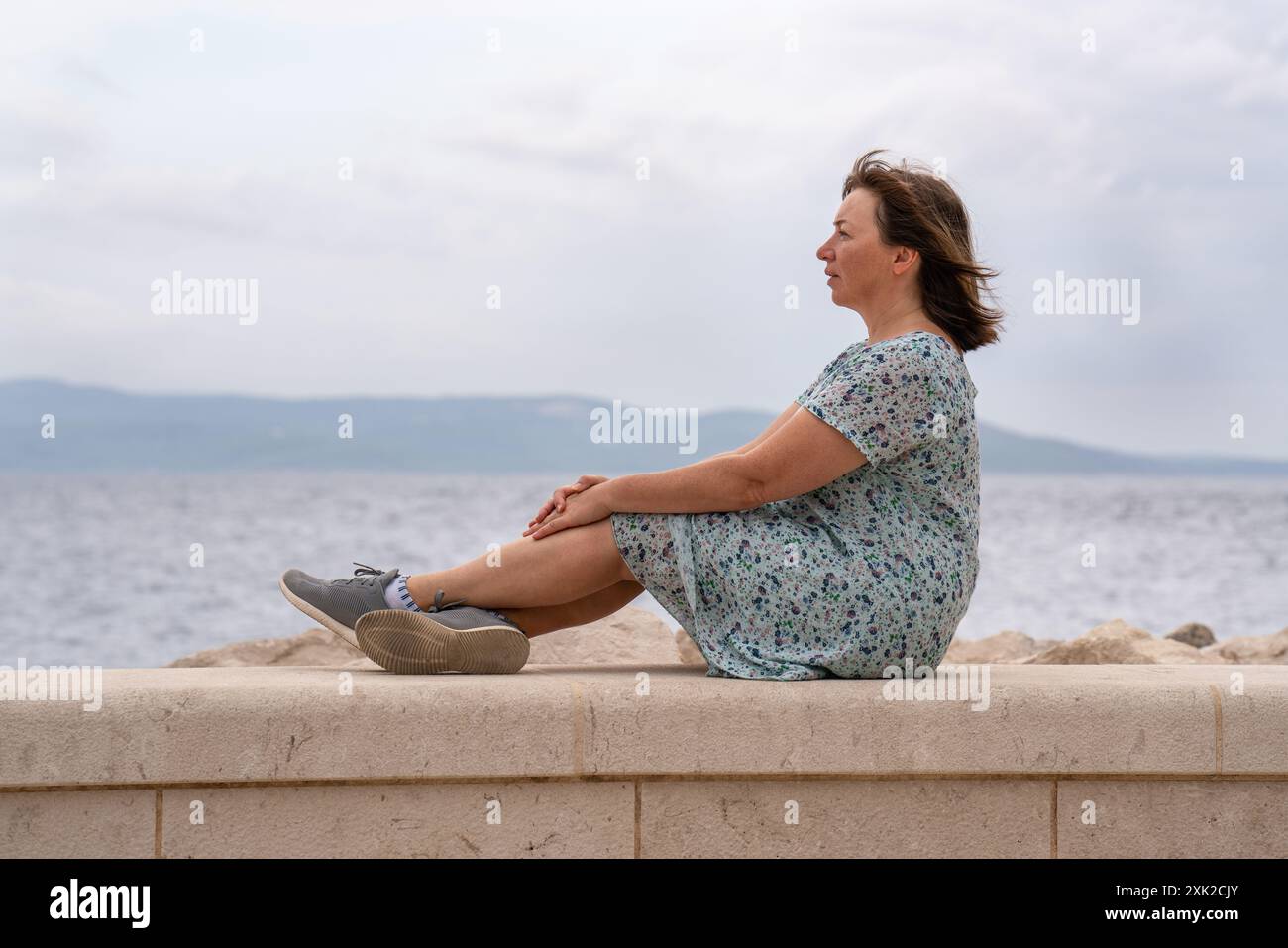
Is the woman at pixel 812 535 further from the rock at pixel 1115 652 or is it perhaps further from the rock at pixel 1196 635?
the rock at pixel 1196 635

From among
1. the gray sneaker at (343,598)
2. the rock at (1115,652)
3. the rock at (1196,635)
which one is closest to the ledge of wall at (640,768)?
the gray sneaker at (343,598)

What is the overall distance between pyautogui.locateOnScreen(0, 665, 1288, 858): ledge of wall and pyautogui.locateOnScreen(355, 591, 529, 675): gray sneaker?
7 cm

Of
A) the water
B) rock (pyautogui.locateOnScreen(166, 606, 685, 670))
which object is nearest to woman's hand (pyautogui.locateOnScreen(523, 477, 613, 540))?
rock (pyautogui.locateOnScreen(166, 606, 685, 670))

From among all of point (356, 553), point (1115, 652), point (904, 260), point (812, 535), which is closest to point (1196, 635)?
point (1115, 652)

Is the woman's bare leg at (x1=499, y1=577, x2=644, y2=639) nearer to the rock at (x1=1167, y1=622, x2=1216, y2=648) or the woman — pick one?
the woman

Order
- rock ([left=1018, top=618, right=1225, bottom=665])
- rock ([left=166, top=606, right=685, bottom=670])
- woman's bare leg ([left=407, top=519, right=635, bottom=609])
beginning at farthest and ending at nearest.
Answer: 1. rock ([left=1018, top=618, right=1225, bottom=665])
2. rock ([left=166, top=606, right=685, bottom=670])
3. woman's bare leg ([left=407, top=519, right=635, bottom=609])

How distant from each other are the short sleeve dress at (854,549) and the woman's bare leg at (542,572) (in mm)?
67

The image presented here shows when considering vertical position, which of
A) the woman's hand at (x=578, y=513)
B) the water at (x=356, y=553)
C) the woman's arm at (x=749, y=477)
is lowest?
the water at (x=356, y=553)

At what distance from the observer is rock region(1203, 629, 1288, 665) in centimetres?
706

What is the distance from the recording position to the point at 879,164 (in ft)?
12.4

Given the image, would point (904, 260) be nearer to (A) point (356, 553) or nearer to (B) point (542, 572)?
(B) point (542, 572)

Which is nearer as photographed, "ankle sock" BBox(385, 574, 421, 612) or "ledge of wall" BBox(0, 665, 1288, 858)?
"ledge of wall" BBox(0, 665, 1288, 858)

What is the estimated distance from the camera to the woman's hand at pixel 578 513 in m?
3.57

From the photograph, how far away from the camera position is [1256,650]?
7.33 m
